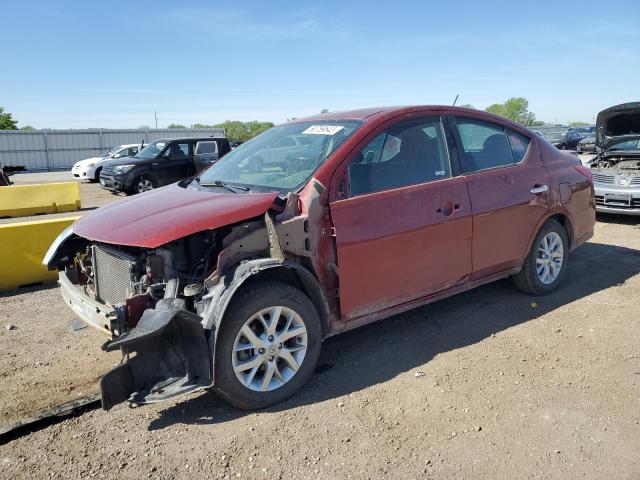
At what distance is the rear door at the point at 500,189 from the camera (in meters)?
4.29

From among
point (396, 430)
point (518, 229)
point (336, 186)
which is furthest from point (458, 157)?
point (396, 430)

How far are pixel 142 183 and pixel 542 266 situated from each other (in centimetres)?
1195

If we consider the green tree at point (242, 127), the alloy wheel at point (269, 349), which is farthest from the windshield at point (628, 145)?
the green tree at point (242, 127)

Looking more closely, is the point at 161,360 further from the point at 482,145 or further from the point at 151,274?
the point at 482,145

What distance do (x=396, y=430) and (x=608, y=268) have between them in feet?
14.0

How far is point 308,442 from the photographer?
9.57 feet

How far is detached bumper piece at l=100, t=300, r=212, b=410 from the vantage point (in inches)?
114

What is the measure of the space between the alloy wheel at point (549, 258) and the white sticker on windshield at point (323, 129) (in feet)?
7.64

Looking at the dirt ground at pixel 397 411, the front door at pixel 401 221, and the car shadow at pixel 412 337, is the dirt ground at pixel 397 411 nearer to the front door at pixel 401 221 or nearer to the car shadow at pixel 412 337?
the car shadow at pixel 412 337

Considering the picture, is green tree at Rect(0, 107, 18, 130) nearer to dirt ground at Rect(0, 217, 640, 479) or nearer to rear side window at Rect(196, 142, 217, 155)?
rear side window at Rect(196, 142, 217, 155)

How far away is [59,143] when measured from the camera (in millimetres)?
37188

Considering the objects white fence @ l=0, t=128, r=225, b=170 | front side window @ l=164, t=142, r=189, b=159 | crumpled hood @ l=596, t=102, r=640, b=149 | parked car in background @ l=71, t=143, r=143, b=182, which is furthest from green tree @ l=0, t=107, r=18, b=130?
crumpled hood @ l=596, t=102, r=640, b=149

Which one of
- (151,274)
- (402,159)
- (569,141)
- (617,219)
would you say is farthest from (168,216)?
(569,141)

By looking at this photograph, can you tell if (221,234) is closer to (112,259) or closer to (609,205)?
(112,259)
